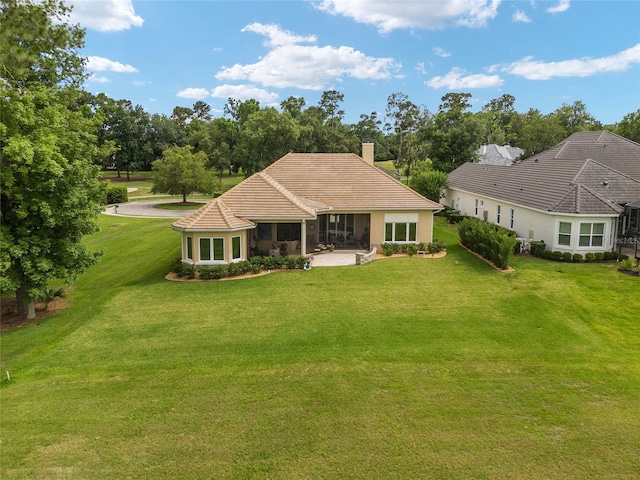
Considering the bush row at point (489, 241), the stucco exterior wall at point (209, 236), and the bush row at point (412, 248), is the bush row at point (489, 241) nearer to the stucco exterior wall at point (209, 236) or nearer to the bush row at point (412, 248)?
the bush row at point (412, 248)

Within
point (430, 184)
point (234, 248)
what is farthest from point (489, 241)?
point (430, 184)

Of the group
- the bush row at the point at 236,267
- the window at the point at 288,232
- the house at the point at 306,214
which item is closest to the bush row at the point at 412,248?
the house at the point at 306,214

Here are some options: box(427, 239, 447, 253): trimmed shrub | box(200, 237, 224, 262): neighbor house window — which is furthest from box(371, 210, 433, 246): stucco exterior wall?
box(200, 237, 224, 262): neighbor house window

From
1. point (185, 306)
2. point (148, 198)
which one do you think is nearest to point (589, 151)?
point (185, 306)

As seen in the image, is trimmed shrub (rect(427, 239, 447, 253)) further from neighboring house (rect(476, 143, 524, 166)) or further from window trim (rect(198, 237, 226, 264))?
Result: neighboring house (rect(476, 143, 524, 166))

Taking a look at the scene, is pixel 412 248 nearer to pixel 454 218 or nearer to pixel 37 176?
pixel 454 218

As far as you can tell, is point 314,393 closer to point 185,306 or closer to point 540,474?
point 540,474
